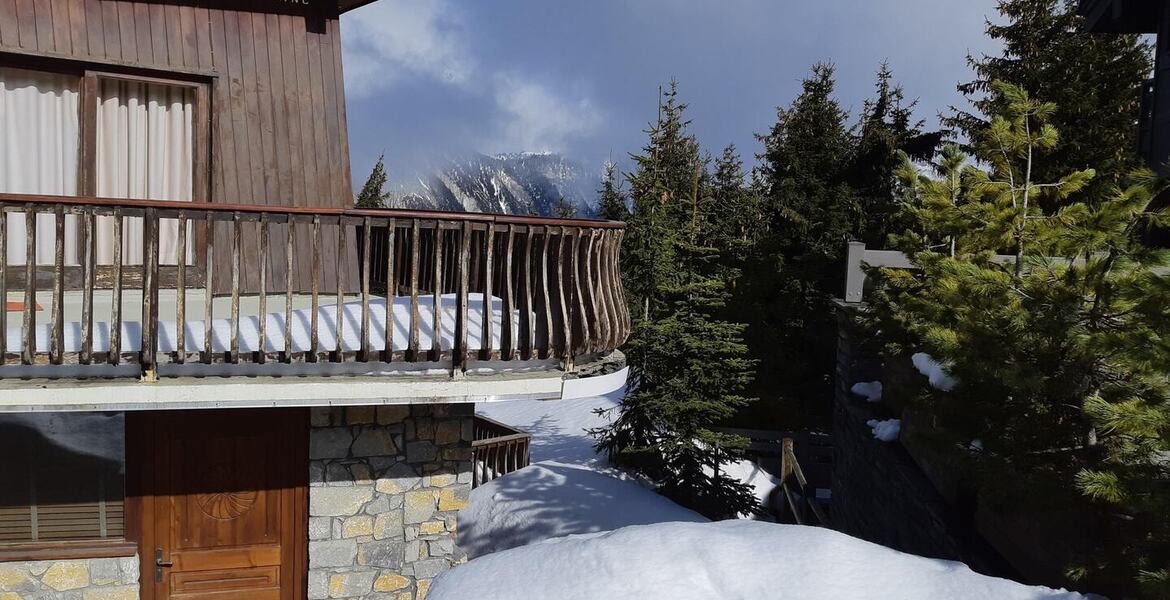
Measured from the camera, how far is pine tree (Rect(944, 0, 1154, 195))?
1795 cm

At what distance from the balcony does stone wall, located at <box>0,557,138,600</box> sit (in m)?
1.69

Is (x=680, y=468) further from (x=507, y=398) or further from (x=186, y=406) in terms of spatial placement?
(x=186, y=406)

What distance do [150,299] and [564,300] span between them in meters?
2.37

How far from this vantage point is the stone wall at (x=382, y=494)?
6.02 metres

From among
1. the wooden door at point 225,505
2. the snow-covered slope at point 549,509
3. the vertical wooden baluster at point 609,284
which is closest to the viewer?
the vertical wooden baluster at point 609,284

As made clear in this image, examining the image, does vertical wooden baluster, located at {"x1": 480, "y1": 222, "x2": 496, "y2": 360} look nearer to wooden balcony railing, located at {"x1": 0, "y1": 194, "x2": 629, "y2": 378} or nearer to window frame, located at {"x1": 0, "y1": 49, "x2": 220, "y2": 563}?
wooden balcony railing, located at {"x1": 0, "y1": 194, "x2": 629, "y2": 378}

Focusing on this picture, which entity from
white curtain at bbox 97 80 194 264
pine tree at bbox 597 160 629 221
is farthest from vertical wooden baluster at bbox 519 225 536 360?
pine tree at bbox 597 160 629 221

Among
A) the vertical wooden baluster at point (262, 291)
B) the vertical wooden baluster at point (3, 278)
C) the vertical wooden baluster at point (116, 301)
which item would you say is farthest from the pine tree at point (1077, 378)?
the vertical wooden baluster at point (3, 278)

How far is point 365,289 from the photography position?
15.8ft

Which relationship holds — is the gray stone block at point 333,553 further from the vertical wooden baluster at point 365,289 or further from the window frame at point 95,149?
the vertical wooden baluster at point 365,289

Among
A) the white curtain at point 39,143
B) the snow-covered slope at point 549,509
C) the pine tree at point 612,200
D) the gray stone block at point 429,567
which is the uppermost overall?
the pine tree at point 612,200

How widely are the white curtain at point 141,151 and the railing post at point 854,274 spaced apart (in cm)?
671

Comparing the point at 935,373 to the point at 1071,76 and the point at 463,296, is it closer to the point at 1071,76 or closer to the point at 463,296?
the point at 463,296

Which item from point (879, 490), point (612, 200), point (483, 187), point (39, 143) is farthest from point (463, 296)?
point (483, 187)
